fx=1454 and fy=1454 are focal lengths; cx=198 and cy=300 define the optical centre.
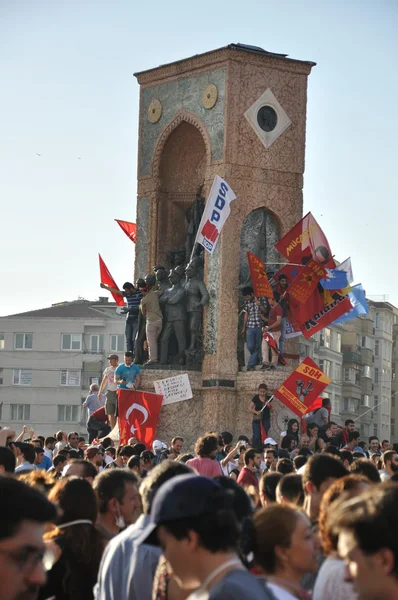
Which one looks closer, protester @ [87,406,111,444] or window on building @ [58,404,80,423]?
protester @ [87,406,111,444]

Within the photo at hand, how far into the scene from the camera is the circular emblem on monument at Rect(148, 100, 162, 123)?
98.4 feet

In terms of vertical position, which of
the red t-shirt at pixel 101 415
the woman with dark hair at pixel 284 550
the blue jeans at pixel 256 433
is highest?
the red t-shirt at pixel 101 415

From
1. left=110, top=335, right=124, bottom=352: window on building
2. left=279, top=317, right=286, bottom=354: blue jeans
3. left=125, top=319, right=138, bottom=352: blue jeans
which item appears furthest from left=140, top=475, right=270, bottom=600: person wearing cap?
left=110, top=335, right=124, bottom=352: window on building

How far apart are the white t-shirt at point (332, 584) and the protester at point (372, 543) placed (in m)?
1.73

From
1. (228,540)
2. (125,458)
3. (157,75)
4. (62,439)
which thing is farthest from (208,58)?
(228,540)

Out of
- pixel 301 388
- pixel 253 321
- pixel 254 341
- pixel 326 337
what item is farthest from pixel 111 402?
pixel 326 337

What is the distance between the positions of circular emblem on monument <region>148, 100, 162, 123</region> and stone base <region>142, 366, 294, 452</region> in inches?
218

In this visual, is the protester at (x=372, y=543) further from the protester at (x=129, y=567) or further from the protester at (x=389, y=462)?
the protester at (x=389, y=462)

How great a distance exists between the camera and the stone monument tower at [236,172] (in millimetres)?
27781

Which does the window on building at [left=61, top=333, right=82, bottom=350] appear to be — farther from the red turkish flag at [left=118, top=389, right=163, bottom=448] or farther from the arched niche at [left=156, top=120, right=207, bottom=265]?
the red turkish flag at [left=118, top=389, right=163, bottom=448]

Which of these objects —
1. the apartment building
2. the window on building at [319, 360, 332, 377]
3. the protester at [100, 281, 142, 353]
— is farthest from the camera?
the window on building at [319, 360, 332, 377]

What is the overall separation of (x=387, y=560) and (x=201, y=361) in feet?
76.8

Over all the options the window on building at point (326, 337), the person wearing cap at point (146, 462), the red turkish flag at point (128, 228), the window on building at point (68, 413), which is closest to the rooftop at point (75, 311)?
the window on building at point (68, 413)

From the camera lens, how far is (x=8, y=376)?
11081 centimetres
